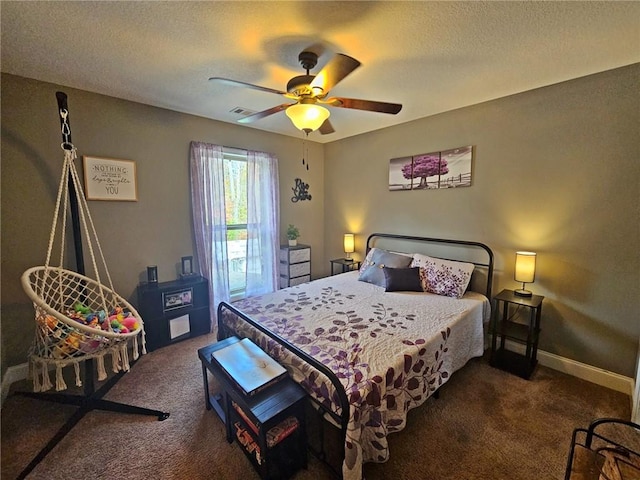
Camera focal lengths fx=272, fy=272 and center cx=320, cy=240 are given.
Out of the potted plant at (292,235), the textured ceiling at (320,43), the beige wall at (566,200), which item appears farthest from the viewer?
the potted plant at (292,235)

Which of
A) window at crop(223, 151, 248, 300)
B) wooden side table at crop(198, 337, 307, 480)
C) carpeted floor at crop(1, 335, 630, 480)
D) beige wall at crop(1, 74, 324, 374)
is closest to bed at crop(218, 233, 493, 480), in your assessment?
wooden side table at crop(198, 337, 307, 480)

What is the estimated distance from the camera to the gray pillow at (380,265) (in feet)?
10.3

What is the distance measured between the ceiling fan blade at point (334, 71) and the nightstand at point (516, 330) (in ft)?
7.59

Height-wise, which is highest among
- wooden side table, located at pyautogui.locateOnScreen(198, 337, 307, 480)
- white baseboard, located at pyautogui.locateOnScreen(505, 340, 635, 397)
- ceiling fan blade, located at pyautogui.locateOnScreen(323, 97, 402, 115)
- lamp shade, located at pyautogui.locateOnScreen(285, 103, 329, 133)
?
ceiling fan blade, located at pyautogui.locateOnScreen(323, 97, 402, 115)

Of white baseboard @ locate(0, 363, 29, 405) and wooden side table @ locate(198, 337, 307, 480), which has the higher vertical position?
wooden side table @ locate(198, 337, 307, 480)

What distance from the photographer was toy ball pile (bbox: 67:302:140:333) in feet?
6.61

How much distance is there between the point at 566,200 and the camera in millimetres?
2408

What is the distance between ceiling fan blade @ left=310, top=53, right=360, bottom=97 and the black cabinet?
8.12ft

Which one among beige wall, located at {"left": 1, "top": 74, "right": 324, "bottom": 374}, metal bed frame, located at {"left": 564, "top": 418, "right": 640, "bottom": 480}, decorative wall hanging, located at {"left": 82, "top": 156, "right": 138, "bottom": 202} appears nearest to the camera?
metal bed frame, located at {"left": 564, "top": 418, "right": 640, "bottom": 480}

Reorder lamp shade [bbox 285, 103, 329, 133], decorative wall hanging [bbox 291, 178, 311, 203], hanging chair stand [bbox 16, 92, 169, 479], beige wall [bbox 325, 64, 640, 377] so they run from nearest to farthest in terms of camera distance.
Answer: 1. hanging chair stand [bbox 16, 92, 169, 479]
2. lamp shade [bbox 285, 103, 329, 133]
3. beige wall [bbox 325, 64, 640, 377]
4. decorative wall hanging [bbox 291, 178, 311, 203]

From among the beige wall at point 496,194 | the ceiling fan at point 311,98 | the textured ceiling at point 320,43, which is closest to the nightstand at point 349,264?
the beige wall at point 496,194

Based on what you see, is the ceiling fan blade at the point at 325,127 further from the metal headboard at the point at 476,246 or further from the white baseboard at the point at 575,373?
the white baseboard at the point at 575,373

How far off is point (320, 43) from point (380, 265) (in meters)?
2.27

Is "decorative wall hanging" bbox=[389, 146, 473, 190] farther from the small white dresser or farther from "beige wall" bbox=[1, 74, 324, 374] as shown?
"beige wall" bbox=[1, 74, 324, 374]
